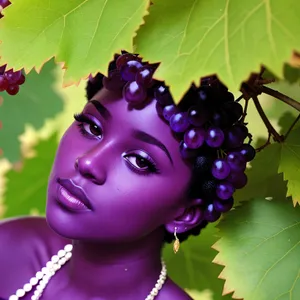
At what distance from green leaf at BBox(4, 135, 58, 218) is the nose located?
1.28 ft

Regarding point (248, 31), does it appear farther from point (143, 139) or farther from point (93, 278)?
point (93, 278)

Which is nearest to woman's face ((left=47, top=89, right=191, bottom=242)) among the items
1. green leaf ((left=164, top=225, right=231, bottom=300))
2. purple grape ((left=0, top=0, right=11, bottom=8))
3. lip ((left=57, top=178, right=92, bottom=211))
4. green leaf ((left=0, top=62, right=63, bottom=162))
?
lip ((left=57, top=178, right=92, bottom=211))

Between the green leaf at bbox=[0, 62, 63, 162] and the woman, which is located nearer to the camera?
the woman

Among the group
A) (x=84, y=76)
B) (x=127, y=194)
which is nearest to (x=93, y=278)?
(x=127, y=194)

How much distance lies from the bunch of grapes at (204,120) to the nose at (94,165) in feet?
0.19

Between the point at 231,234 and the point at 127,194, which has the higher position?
the point at 127,194

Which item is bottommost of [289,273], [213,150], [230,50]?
[289,273]

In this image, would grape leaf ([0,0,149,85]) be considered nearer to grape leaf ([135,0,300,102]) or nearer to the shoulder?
grape leaf ([135,0,300,102])

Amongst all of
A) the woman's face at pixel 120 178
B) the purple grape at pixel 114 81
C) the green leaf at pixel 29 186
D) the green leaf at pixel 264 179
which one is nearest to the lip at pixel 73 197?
the woman's face at pixel 120 178

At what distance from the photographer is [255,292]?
0.55 metres

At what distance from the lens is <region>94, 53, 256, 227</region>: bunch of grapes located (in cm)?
51

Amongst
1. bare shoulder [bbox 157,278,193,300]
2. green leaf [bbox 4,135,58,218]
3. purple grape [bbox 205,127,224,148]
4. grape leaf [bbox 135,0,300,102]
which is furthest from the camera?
green leaf [bbox 4,135,58,218]

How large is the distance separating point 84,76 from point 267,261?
0.26 meters

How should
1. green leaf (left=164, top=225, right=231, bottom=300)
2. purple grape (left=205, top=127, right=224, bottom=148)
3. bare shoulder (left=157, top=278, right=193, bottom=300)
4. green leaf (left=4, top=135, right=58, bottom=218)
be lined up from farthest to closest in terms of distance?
green leaf (left=4, top=135, right=58, bottom=218)
green leaf (left=164, top=225, right=231, bottom=300)
bare shoulder (left=157, top=278, right=193, bottom=300)
purple grape (left=205, top=127, right=224, bottom=148)
